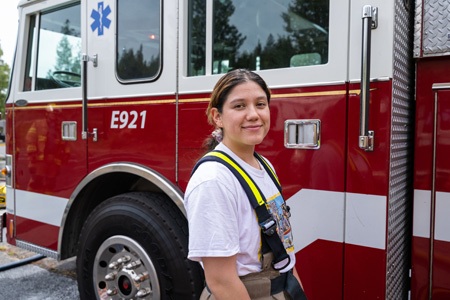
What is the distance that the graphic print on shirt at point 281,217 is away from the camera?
1.46 m

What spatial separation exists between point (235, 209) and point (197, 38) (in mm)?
1564

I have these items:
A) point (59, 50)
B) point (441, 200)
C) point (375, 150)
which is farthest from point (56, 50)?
point (441, 200)

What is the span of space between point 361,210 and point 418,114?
0.58 m

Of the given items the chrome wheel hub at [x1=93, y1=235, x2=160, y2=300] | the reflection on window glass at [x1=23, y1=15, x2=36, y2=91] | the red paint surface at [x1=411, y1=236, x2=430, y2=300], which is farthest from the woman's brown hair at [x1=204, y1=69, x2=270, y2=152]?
the reflection on window glass at [x1=23, y1=15, x2=36, y2=91]

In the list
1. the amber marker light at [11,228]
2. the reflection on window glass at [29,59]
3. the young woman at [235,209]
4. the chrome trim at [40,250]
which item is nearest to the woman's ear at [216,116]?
the young woman at [235,209]

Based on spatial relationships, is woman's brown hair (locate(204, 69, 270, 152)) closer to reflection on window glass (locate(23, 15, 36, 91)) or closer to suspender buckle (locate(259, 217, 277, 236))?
suspender buckle (locate(259, 217, 277, 236))

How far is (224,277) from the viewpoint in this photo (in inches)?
51.1

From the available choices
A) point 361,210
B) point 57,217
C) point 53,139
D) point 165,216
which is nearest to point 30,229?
point 57,217

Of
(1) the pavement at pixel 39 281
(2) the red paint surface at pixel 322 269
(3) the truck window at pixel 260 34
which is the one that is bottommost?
(1) the pavement at pixel 39 281

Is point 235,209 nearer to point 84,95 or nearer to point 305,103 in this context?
point 305,103

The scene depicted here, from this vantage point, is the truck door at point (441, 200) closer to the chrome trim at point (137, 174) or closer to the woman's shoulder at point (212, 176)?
the woman's shoulder at point (212, 176)

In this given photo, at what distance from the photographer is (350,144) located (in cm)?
202

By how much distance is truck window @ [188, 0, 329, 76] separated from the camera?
2188mm

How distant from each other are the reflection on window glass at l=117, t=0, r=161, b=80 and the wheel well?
0.78 metres
